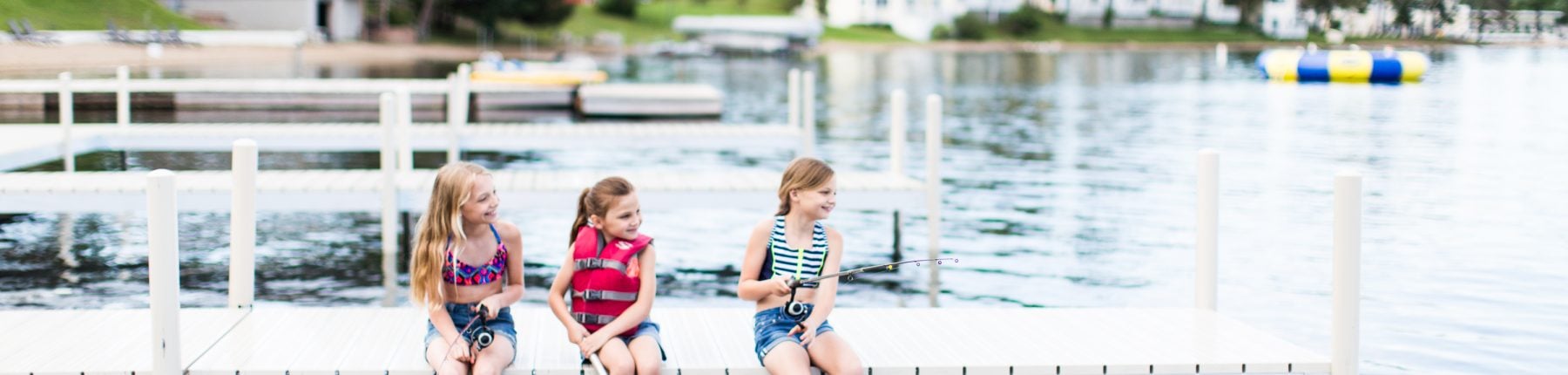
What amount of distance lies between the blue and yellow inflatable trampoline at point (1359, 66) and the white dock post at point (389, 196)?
4802 centimetres

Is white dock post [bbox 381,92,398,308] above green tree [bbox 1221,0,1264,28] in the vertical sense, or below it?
below

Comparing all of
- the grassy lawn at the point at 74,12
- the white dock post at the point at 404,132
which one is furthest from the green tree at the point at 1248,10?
the grassy lawn at the point at 74,12

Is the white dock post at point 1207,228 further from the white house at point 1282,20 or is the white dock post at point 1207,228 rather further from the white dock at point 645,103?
the white house at point 1282,20

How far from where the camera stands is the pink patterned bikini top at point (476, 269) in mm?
6426

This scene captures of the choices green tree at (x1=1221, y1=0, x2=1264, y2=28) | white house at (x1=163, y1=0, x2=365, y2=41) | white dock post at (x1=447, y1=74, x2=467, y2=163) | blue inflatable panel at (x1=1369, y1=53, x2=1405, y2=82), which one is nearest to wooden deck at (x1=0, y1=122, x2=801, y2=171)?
white dock post at (x1=447, y1=74, x2=467, y2=163)

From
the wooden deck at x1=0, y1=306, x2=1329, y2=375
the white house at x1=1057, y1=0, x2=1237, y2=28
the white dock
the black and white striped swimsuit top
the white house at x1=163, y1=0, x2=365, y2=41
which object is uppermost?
the white house at x1=1057, y1=0, x2=1237, y2=28

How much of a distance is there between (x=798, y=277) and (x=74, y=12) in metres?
3.63

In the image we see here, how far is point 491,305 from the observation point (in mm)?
6316

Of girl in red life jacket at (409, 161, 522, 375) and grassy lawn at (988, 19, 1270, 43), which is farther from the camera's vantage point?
grassy lawn at (988, 19, 1270, 43)

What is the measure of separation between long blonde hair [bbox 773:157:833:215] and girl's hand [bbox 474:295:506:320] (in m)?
1.24

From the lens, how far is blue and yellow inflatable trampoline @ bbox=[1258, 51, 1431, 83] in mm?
53938

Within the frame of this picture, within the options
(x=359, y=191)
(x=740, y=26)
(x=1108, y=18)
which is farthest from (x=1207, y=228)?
(x=1108, y=18)

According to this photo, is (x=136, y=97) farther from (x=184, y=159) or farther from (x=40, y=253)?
(x=40, y=253)

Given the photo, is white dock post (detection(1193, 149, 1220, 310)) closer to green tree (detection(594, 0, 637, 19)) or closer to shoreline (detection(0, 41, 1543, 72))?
shoreline (detection(0, 41, 1543, 72))
